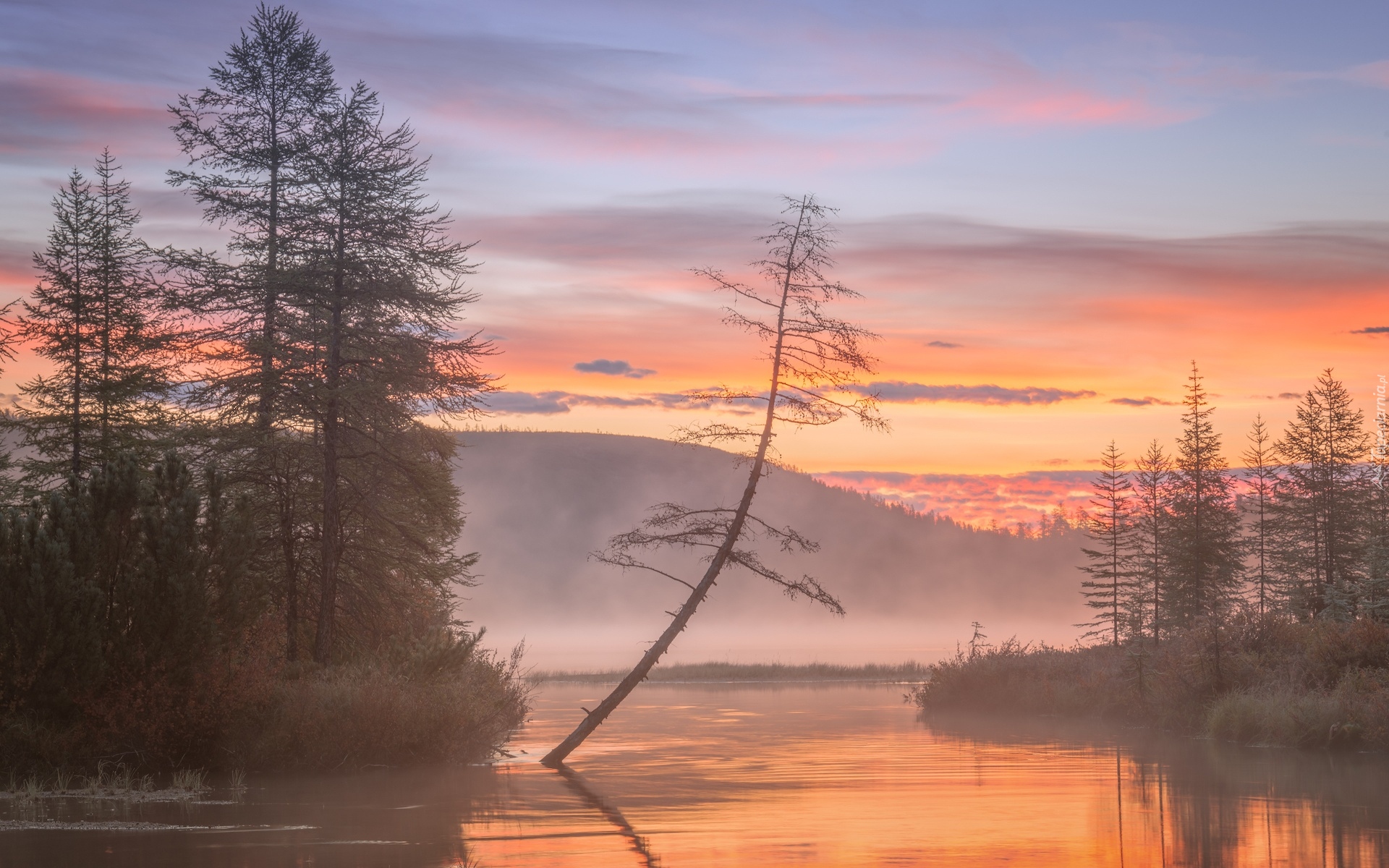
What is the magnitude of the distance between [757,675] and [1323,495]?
1249 inches

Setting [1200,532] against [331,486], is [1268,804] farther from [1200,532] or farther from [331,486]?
[1200,532]

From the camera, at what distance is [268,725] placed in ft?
91.0

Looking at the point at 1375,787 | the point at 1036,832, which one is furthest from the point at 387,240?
the point at 1375,787

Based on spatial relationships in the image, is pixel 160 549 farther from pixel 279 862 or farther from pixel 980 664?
pixel 980 664

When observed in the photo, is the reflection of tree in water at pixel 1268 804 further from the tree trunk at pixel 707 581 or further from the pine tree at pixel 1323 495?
the pine tree at pixel 1323 495

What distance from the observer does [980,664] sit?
161 ft

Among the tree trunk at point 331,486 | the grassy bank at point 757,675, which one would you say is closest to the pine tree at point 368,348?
the tree trunk at point 331,486

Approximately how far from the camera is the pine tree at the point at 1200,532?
61438 mm

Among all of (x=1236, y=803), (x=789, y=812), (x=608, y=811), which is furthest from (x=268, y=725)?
(x=1236, y=803)

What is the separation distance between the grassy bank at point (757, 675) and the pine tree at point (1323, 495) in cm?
2089

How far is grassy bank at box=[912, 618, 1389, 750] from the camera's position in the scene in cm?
3362

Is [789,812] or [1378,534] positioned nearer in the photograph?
[789,812]

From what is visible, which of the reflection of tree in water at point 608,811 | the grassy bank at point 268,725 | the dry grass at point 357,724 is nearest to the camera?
the reflection of tree in water at point 608,811

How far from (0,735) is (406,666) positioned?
33.7 feet
